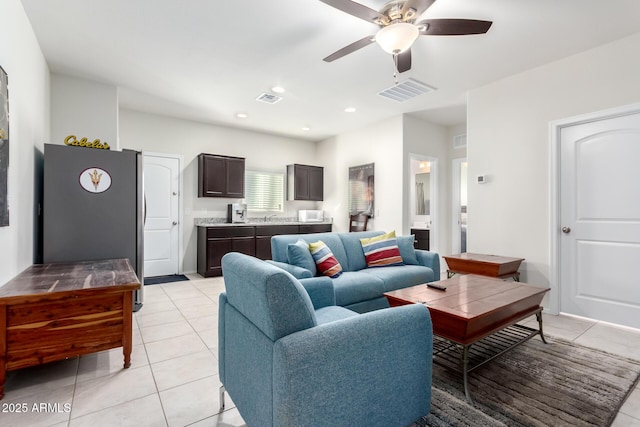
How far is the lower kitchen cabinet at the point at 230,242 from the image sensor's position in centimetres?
529

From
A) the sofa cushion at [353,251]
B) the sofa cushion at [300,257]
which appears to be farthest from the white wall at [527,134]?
the sofa cushion at [300,257]

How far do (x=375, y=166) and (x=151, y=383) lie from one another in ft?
15.6

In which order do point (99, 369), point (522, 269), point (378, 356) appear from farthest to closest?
point (522, 269) → point (99, 369) → point (378, 356)

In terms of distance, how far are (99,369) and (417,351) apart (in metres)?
2.31

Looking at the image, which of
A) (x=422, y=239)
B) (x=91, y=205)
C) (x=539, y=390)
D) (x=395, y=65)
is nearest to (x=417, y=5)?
(x=395, y=65)

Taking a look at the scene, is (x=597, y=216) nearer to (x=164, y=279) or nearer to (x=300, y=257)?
(x=300, y=257)

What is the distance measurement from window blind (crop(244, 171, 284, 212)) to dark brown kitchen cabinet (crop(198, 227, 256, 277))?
0.88 meters

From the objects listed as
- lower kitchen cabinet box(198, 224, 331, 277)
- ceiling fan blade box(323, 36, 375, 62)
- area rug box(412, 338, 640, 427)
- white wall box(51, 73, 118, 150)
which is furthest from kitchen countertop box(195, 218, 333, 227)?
area rug box(412, 338, 640, 427)

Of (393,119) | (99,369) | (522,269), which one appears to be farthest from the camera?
(393,119)

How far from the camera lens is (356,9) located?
7.05 ft

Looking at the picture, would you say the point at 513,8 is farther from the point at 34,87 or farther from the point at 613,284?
the point at 34,87

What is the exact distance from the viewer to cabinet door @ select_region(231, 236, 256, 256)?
18.0 feet

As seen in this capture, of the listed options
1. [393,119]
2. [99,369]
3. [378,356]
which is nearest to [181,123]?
[393,119]

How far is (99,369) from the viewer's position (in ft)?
7.47
